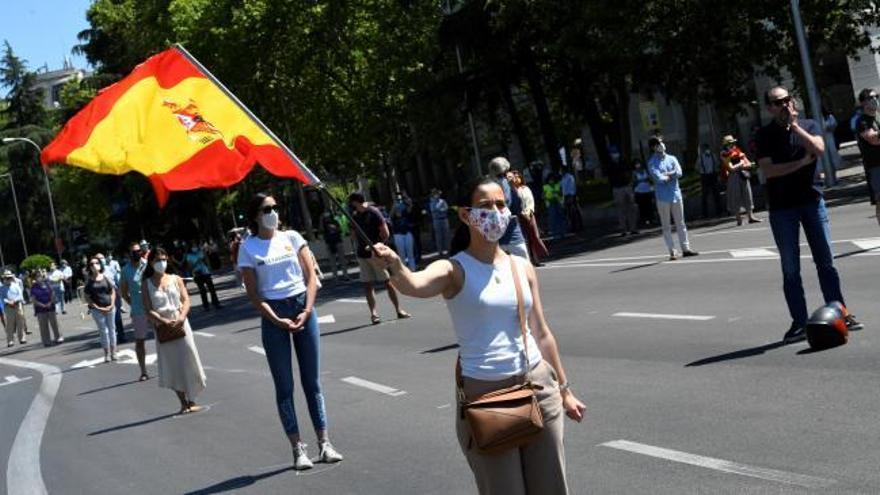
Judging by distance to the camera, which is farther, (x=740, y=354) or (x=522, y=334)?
(x=740, y=354)

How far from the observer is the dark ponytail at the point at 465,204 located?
540 cm

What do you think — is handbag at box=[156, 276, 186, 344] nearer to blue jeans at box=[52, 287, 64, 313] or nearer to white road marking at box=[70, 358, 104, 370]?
white road marking at box=[70, 358, 104, 370]

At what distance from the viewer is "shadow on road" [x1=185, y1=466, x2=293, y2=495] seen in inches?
348

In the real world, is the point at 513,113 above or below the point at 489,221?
above

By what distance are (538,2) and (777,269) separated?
18.3 meters

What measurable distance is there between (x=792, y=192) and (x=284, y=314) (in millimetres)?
4086

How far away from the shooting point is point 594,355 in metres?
12.0

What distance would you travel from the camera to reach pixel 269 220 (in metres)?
9.05

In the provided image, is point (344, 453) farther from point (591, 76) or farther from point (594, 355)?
point (591, 76)

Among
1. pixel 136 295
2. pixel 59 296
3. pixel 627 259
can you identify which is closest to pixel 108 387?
pixel 136 295

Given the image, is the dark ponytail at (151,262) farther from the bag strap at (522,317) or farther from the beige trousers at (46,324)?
the beige trousers at (46,324)

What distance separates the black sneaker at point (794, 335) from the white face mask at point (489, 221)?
585 cm

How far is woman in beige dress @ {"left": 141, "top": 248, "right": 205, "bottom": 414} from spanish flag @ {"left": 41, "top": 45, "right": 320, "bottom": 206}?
17.6ft

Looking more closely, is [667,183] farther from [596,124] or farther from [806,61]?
[596,124]
